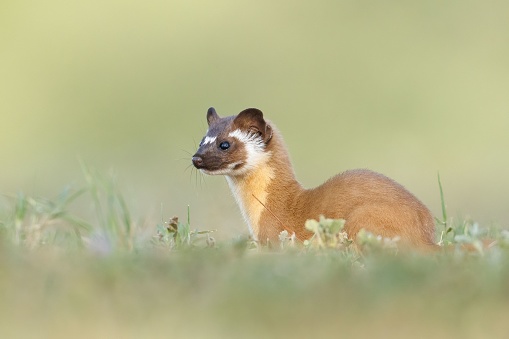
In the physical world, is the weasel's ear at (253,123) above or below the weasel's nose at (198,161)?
above

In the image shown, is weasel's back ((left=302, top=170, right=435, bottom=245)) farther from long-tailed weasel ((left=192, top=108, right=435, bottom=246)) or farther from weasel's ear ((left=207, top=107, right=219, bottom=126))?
weasel's ear ((left=207, top=107, right=219, bottom=126))

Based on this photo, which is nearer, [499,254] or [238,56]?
[499,254]

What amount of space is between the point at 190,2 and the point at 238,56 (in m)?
4.08

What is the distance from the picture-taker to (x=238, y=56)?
2719 centimetres

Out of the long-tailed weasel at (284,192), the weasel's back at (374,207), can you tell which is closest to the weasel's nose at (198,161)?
the long-tailed weasel at (284,192)

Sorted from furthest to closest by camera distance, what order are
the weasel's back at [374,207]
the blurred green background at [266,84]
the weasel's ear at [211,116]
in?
the blurred green background at [266,84] → the weasel's ear at [211,116] → the weasel's back at [374,207]

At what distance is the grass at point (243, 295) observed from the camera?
4316 millimetres

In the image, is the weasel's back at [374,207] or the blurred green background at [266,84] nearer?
the weasel's back at [374,207]

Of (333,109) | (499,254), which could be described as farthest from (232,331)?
(333,109)

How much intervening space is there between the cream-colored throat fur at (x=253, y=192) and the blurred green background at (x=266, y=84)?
8.48 metres

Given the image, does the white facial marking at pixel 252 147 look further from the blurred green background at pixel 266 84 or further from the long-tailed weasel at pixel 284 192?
the blurred green background at pixel 266 84

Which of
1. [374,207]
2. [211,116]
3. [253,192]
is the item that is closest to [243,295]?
[374,207]

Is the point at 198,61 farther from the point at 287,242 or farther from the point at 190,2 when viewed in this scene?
the point at 287,242

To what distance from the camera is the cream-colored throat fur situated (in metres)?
7.93
